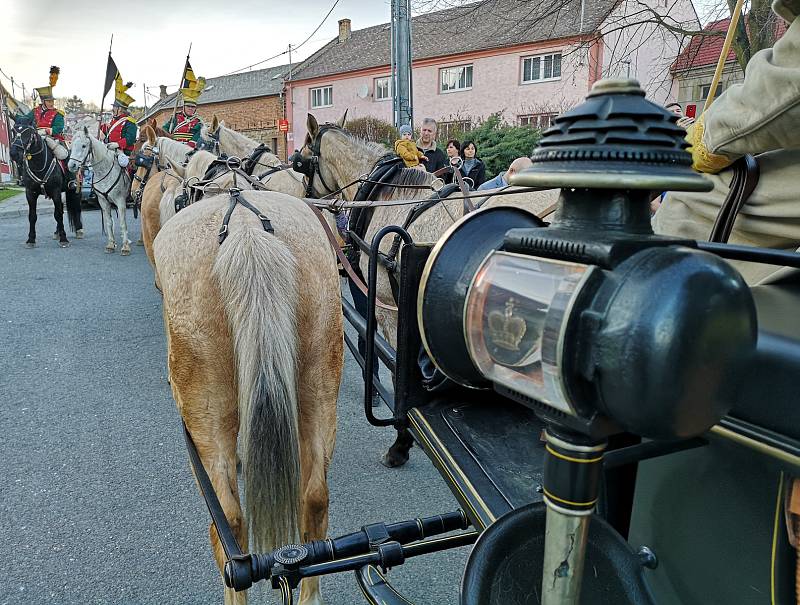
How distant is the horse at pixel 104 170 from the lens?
448 inches

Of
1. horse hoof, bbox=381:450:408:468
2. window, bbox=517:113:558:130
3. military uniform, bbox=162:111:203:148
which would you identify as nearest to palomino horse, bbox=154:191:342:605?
horse hoof, bbox=381:450:408:468

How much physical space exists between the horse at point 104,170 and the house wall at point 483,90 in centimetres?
1193

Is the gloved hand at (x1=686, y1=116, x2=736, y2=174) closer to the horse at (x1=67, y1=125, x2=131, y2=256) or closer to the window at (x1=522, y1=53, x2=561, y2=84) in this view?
the horse at (x1=67, y1=125, x2=131, y2=256)

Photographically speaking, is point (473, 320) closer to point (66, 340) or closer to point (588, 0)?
point (66, 340)

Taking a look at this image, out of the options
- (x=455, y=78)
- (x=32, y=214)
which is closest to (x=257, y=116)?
(x=455, y=78)

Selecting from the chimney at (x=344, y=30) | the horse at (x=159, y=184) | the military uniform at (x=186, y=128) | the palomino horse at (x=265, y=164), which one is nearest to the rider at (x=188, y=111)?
the military uniform at (x=186, y=128)

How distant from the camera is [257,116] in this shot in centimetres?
3650

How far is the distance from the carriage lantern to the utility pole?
8.08m

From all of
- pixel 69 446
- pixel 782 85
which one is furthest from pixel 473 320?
pixel 69 446

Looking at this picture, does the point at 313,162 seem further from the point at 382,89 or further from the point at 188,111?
the point at 382,89

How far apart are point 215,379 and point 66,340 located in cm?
490

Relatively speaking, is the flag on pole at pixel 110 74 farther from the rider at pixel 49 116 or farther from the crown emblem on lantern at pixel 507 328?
the crown emblem on lantern at pixel 507 328

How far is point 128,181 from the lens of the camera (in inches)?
472

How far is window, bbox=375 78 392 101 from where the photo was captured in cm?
2945
